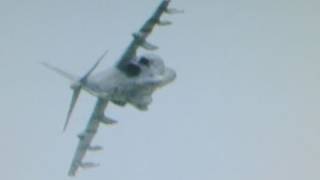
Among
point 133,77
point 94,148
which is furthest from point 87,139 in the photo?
point 133,77

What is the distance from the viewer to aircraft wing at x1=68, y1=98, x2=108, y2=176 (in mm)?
84562

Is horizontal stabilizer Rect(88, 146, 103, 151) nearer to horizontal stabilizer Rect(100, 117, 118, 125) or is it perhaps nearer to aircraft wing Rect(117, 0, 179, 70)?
horizontal stabilizer Rect(100, 117, 118, 125)

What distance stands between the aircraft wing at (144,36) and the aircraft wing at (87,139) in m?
5.46

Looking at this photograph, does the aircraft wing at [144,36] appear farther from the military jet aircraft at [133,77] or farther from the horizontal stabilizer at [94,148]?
the horizontal stabilizer at [94,148]

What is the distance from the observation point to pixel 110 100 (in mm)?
79875

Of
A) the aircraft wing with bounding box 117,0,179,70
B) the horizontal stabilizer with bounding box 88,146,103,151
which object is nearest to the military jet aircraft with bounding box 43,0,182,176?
the aircraft wing with bounding box 117,0,179,70

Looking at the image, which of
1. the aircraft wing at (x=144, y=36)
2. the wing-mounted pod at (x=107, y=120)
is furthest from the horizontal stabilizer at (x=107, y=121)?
the aircraft wing at (x=144, y=36)

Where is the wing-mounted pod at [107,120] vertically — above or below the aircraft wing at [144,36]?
below

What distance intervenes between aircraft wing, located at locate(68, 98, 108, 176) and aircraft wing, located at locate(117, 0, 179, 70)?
5464 mm

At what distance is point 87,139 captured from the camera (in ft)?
283

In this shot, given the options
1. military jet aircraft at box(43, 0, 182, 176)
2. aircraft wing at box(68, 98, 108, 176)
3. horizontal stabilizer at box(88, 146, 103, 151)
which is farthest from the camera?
horizontal stabilizer at box(88, 146, 103, 151)

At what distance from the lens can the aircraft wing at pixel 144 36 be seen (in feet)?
259

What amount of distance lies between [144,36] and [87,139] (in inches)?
359

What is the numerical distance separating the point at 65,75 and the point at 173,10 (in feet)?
21.5
